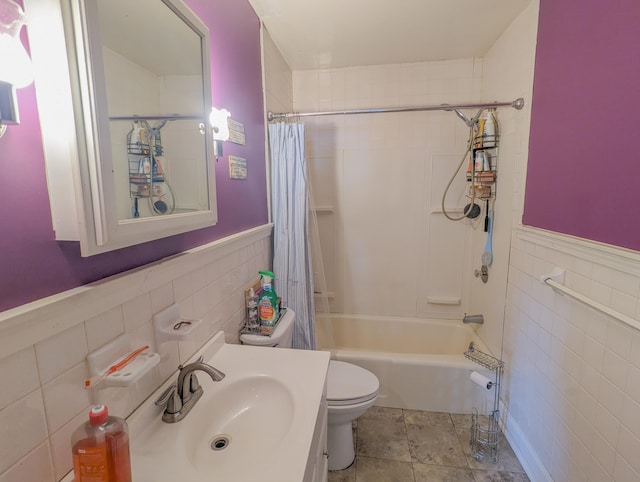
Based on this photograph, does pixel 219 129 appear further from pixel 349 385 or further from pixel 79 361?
pixel 349 385

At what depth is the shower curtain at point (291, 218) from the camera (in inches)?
77.2

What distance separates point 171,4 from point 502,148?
1.94 meters

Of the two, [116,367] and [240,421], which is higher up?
[116,367]

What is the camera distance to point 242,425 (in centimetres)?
104

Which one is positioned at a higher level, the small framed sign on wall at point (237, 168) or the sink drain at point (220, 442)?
the small framed sign on wall at point (237, 168)

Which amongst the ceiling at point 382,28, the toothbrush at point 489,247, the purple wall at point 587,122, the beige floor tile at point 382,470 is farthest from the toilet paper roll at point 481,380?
the ceiling at point 382,28

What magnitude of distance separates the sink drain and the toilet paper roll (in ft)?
4.98

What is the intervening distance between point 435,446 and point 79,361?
188 centimetres

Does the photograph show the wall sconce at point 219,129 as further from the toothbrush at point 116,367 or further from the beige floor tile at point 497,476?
the beige floor tile at point 497,476

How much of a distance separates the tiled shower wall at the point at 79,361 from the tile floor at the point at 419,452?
1.20m

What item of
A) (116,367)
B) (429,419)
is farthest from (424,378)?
(116,367)

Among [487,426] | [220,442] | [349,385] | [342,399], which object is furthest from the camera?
[487,426]

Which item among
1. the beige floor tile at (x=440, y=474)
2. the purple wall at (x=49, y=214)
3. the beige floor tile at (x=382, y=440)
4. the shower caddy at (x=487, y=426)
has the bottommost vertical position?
the beige floor tile at (x=382, y=440)

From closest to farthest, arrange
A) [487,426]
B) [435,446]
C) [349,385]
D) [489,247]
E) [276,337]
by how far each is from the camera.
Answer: [276,337] < [349,385] < [435,446] < [487,426] < [489,247]
